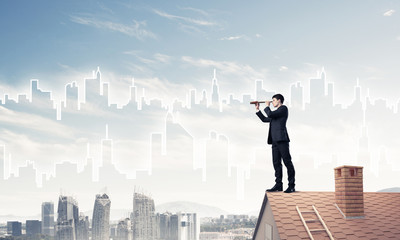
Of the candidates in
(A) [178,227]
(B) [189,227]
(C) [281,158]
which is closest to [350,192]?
(C) [281,158]

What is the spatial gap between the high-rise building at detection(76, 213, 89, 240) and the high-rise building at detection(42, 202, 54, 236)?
1840 centimetres

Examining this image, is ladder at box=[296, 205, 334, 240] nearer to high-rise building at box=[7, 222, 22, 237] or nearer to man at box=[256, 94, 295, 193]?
man at box=[256, 94, 295, 193]

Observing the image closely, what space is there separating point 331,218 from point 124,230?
5271 inches

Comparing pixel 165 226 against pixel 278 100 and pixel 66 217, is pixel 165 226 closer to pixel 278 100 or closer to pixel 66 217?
pixel 66 217

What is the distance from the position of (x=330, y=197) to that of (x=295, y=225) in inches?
100

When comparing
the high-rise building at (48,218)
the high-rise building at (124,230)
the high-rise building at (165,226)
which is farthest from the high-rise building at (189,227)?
the high-rise building at (48,218)

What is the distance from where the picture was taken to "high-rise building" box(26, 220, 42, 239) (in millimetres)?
151750

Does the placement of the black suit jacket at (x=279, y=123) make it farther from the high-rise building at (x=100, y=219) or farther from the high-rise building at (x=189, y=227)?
the high-rise building at (x=100, y=219)

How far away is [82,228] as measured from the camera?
468ft

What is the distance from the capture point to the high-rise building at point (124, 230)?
137 m

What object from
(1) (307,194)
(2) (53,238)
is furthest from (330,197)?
(2) (53,238)

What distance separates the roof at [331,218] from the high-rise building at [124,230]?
130035 millimetres

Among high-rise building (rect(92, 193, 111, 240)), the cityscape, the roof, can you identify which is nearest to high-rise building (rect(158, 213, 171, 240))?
the cityscape

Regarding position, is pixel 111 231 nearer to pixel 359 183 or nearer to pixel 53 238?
pixel 53 238
